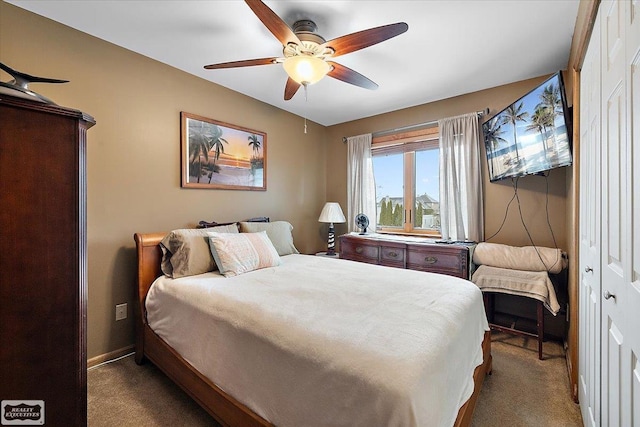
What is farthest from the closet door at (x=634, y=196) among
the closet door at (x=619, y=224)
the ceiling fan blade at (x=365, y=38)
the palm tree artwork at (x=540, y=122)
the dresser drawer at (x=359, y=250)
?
the dresser drawer at (x=359, y=250)

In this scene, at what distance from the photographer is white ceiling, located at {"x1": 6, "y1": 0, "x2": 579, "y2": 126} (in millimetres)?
1877

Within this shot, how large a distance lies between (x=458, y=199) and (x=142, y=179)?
11.0 ft

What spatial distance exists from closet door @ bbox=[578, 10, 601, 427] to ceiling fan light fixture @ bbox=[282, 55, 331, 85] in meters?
1.49

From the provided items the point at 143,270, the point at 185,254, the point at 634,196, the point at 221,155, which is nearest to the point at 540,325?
the point at 634,196

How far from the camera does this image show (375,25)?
6.79 ft

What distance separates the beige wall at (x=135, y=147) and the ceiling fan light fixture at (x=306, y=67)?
1.42 meters

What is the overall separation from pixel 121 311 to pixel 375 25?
3.16m

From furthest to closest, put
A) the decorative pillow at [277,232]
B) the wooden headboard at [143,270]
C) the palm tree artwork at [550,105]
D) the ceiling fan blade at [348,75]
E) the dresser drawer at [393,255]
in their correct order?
1. the dresser drawer at [393,255]
2. the decorative pillow at [277,232]
3. the wooden headboard at [143,270]
4. the ceiling fan blade at [348,75]
5. the palm tree artwork at [550,105]

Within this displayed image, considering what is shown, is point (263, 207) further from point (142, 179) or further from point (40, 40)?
point (40, 40)

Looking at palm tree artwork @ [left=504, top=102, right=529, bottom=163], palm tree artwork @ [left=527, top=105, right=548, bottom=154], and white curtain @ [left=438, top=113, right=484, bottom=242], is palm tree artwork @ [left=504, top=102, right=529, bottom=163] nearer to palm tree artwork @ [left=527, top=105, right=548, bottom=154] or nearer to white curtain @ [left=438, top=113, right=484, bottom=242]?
palm tree artwork @ [left=527, top=105, right=548, bottom=154]

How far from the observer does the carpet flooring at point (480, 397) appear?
5.55 ft

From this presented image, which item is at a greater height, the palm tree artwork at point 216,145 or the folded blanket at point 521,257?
the palm tree artwork at point 216,145

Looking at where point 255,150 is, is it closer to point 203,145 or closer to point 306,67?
point 203,145

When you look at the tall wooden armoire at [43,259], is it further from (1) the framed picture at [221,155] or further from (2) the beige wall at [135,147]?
(1) the framed picture at [221,155]
